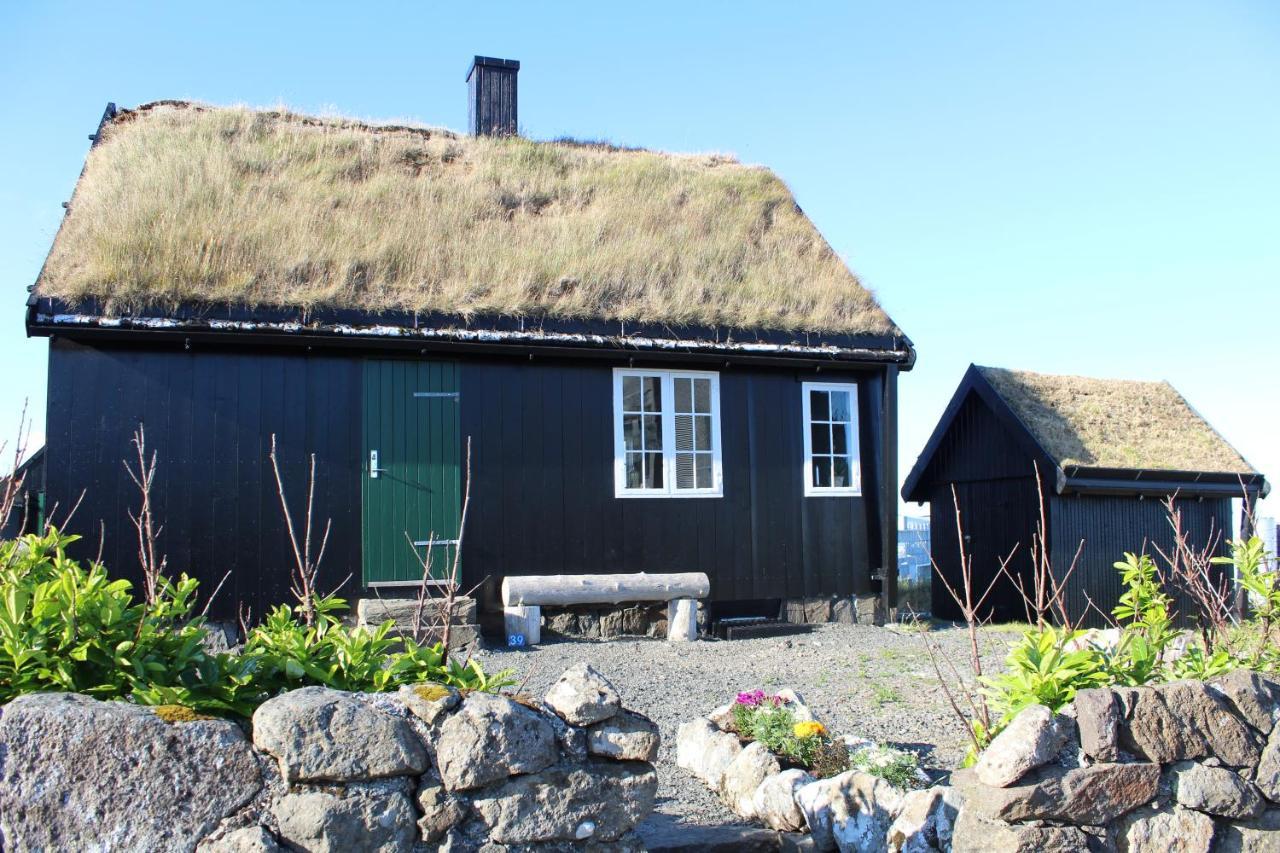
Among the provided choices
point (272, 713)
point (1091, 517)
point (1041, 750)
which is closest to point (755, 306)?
point (1091, 517)

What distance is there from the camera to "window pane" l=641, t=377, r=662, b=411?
38.5 ft

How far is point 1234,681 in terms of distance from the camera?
182 inches

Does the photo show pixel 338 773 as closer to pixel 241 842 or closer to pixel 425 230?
pixel 241 842

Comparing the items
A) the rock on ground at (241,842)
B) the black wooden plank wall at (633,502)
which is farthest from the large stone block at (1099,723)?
the black wooden plank wall at (633,502)

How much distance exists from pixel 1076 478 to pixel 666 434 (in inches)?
192

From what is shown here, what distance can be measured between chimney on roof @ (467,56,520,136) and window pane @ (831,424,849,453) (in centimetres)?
735

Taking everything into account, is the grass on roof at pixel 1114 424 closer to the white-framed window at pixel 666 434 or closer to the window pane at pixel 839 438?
the window pane at pixel 839 438

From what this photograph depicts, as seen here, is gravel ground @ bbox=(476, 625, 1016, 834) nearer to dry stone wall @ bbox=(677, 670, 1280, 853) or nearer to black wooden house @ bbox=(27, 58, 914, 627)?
black wooden house @ bbox=(27, 58, 914, 627)

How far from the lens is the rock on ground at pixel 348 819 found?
3.39m

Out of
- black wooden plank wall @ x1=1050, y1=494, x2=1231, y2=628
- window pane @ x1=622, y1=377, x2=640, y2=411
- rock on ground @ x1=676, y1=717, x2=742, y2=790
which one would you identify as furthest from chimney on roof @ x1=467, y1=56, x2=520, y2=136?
rock on ground @ x1=676, y1=717, x2=742, y2=790

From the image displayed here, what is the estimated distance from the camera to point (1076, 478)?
41.1 feet

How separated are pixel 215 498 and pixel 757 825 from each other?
22.3 feet

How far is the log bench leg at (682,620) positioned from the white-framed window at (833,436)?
2.12 meters

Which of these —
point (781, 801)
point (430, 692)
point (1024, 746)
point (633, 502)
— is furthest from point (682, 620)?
point (430, 692)
